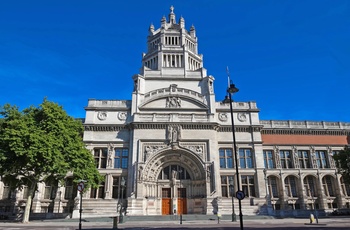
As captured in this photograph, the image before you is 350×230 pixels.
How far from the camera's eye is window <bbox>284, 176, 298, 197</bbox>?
3989 centimetres

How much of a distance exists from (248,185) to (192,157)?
938cm

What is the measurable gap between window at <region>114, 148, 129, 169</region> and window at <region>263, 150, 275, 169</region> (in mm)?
22149

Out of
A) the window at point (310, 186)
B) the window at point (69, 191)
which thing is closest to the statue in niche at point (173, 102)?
the window at point (69, 191)

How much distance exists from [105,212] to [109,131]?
11.7 m

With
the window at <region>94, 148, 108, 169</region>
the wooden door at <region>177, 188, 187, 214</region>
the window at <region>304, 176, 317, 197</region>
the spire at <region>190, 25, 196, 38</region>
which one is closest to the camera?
the wooden door at <region>177, 188, 187, 214</region>

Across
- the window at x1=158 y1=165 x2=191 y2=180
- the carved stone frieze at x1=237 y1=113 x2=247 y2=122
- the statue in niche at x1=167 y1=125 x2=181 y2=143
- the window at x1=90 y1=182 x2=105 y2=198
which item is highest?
the carved stone frieze at x1=237 y1=113 x2=247 y2=122

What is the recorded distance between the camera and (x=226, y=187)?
37438 millimetres

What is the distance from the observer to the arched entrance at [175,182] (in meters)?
36.2

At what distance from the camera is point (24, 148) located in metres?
26.1

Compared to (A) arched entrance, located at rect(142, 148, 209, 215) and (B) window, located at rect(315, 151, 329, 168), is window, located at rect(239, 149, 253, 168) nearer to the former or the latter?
(A) arched entrance, located at rect(142, 148, 209, 215)

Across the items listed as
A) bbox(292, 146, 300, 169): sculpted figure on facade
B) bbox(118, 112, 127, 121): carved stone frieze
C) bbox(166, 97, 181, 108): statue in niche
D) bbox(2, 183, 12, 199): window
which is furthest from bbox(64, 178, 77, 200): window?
bbox(292, 146, 300, 169): sculpted figure on facade

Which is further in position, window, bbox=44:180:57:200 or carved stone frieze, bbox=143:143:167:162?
window, bbox=44:180:57:200

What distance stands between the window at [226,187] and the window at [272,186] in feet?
22.7

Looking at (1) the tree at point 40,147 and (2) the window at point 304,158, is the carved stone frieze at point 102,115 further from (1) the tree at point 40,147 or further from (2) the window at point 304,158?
(2) the window at point 304,158
